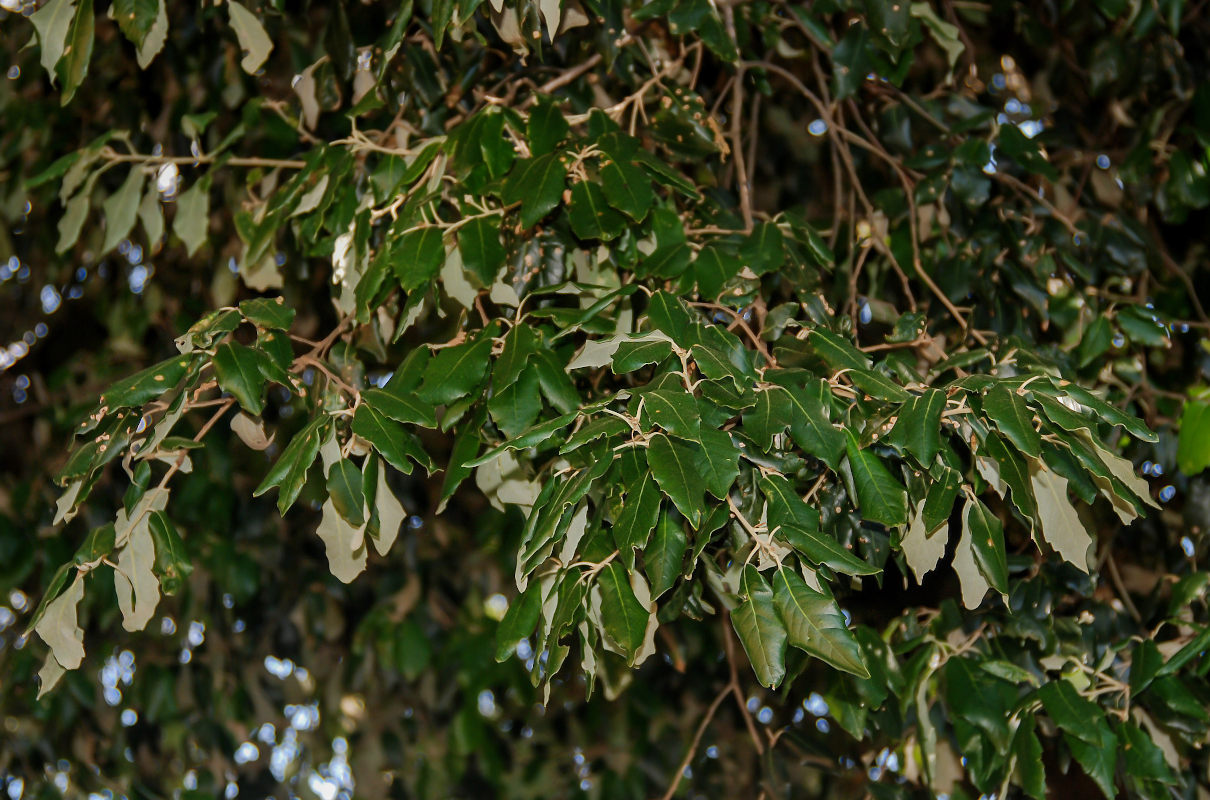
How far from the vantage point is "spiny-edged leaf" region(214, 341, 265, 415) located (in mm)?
928

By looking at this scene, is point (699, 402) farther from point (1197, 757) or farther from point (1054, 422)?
point (1197, 757)

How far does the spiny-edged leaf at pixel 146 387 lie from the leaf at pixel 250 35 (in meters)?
0.44

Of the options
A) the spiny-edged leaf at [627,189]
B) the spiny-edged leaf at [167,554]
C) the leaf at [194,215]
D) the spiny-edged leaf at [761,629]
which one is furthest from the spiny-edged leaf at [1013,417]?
the leaf at [194,215]

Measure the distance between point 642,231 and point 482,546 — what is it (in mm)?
989

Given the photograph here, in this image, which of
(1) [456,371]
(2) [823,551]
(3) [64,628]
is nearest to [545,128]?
(1) [456,371]

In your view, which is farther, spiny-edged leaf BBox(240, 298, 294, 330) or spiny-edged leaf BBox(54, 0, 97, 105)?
spiny-edged leaf BBox(54, 0, 97, 105)

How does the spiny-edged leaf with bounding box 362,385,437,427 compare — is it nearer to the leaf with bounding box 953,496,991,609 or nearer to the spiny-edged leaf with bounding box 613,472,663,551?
the spiny-edged leaf with bounding box 613,472,663,551

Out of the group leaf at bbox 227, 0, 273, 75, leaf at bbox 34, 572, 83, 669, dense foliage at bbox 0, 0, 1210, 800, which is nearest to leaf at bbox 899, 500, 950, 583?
dense foliage at bbox 0, 0, 1210, 800

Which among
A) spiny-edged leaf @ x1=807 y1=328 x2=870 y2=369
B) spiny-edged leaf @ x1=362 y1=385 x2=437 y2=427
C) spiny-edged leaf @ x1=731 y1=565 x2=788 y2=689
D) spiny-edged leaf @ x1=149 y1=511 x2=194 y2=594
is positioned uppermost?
spiny-edged leaf @ x1=807 y1=328 x2=870 y2=369

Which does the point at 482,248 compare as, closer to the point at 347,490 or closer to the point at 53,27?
the point at 347,490

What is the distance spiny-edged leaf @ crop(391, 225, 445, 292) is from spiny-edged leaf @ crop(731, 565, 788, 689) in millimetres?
406

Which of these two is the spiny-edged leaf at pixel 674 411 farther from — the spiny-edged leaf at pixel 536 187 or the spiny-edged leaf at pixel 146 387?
the spiny-edged leaf at pixel 146 387

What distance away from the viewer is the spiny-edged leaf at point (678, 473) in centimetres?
74

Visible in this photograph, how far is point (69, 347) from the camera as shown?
1.96m
